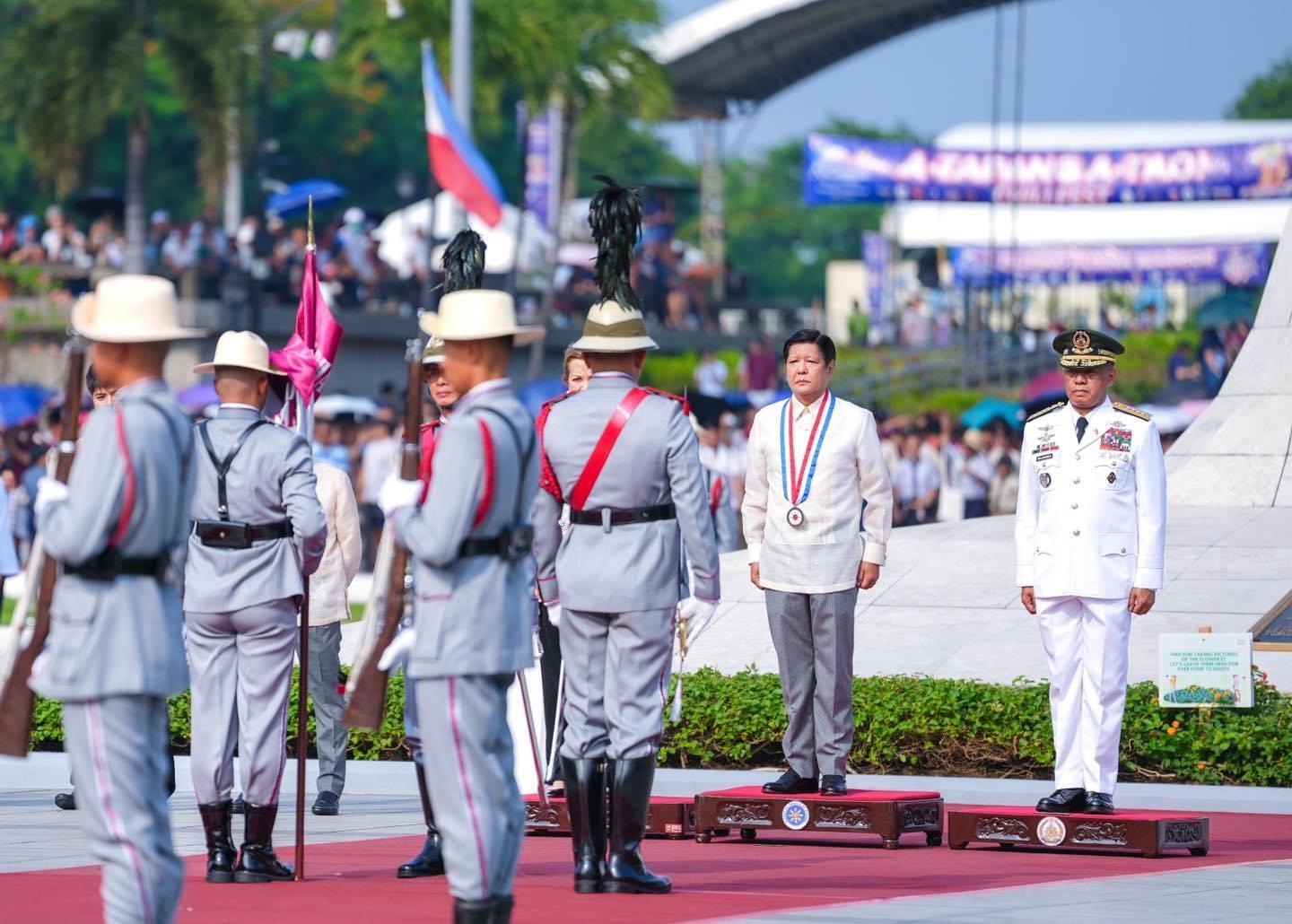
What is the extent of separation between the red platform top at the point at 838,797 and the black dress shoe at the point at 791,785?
1.7 inches

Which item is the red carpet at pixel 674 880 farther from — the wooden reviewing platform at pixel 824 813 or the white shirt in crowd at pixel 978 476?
the white shirt in crowd at pixel 978 476

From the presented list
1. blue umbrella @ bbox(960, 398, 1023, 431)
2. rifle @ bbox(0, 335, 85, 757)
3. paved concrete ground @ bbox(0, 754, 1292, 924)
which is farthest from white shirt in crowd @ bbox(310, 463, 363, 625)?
blue umbrella @ bbox(960, 398, 1023, 431)

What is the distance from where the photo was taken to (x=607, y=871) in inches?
340

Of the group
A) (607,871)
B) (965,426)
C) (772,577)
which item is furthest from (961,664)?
Answer: (965,426)

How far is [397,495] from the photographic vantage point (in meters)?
7.07

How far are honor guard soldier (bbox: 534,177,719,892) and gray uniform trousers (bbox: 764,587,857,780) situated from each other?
6.12 ft

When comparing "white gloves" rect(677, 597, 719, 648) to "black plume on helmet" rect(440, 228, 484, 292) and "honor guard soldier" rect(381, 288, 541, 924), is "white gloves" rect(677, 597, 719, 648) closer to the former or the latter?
"honor guard soldier" rect(381, 288, 541, 924)

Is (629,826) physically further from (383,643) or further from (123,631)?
(123,631)

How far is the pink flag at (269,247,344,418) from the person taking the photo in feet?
33.3

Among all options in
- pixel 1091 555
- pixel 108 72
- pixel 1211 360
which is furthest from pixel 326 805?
pixel 1211 360

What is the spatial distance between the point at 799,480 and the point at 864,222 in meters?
101

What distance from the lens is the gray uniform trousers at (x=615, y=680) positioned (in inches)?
340

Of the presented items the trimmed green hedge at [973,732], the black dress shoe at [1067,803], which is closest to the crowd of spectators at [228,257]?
the trimmed green hedge at [973,732]

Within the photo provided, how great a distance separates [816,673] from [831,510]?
2.47 ft
